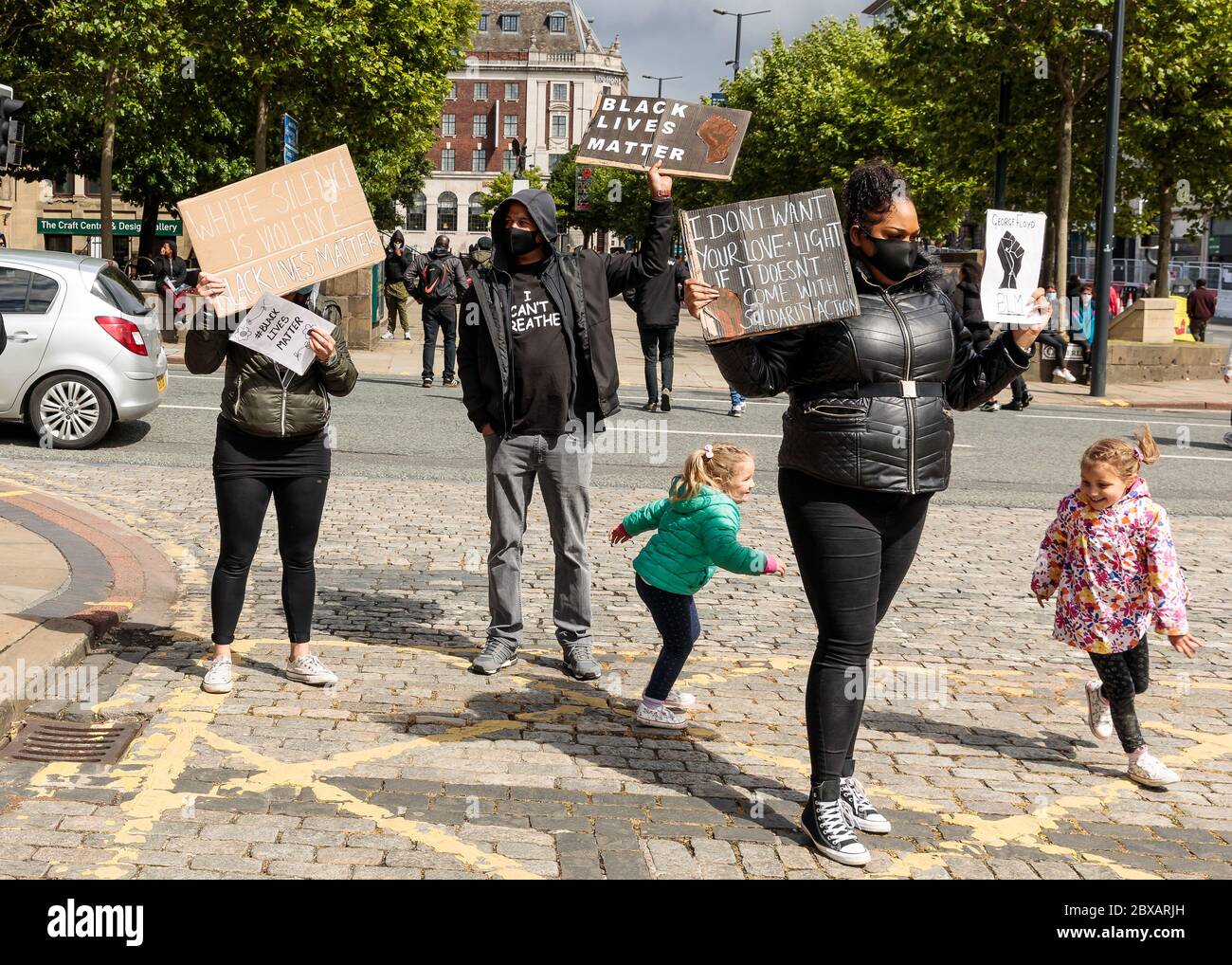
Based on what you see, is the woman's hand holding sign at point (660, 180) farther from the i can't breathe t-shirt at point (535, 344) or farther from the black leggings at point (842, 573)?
the black leggings at point (842, 573)

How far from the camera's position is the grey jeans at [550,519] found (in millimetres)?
6043

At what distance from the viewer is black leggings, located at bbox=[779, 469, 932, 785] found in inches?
165

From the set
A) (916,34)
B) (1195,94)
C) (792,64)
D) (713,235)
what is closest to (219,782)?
(713,235)

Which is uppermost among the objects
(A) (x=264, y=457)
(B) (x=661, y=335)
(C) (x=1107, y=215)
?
(C) (x=1107, y=215)

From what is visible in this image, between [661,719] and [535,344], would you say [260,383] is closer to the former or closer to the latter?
[535,344]

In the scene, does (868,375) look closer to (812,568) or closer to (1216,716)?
(812,568)

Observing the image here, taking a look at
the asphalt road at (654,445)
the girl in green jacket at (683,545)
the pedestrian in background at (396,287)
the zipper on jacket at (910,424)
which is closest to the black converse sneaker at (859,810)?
the girl in green jacket at (683,545)

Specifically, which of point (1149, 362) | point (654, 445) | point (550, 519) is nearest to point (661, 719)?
point (550, 519)

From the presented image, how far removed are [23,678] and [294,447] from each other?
1.34 meters

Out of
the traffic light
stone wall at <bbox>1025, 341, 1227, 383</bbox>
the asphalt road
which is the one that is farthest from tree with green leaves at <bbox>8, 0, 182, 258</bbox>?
stone wall at <bbox>1025, 341, 1227, 383</bbox>

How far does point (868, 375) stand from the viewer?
4145mm

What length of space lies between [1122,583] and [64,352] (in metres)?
9.25

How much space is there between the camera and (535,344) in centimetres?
591

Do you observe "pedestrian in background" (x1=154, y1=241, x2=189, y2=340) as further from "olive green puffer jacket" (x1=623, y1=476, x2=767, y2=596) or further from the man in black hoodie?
"olive green puffer jacket" (x1=623, y1=476, x2=767, y2=596)
